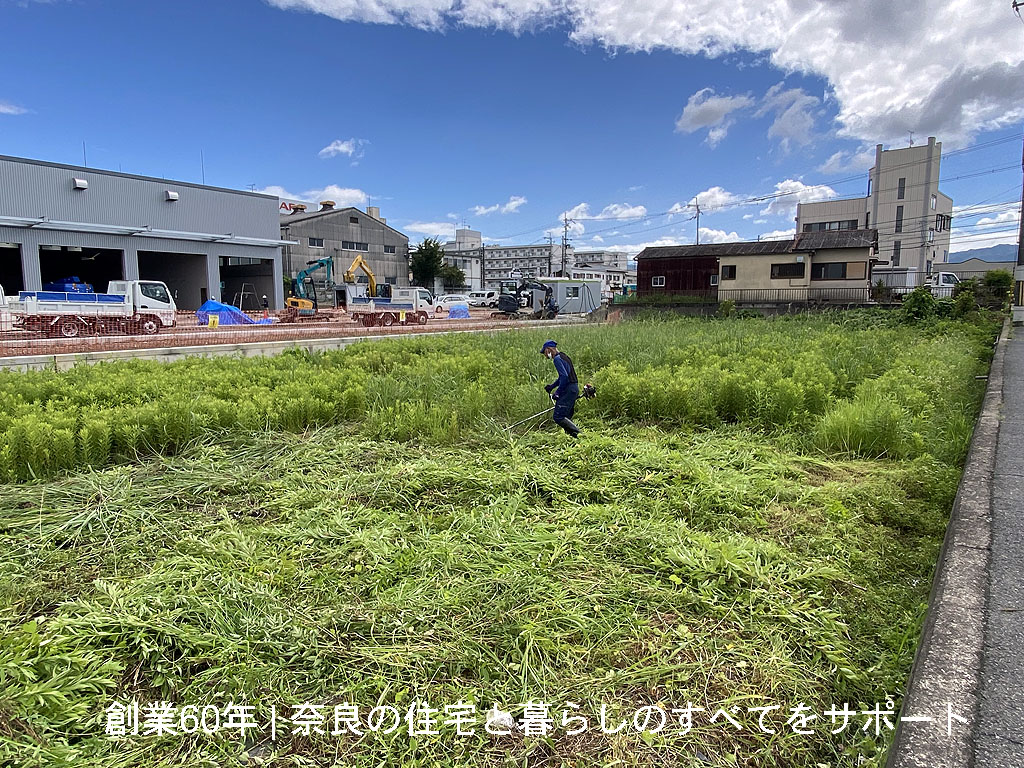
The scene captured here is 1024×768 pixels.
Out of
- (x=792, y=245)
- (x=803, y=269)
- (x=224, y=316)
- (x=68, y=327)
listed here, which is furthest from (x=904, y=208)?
(x=68, y=327)

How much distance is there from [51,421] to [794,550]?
247 inches

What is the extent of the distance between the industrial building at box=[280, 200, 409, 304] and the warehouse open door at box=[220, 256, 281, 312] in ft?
15.7

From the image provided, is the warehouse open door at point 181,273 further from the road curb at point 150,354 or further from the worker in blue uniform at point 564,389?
the worker in blue uniform at point 564,389

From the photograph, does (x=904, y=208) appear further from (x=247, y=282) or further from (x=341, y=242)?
(x=247, y=282)

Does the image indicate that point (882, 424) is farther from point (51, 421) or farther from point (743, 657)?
point (51, 421)

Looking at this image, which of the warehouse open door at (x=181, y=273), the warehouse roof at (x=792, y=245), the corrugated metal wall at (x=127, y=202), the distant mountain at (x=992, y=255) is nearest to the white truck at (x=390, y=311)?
the warehouse open door at (x=181, y=273)

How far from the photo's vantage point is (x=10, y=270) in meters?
33.4

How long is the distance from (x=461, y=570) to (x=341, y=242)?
49760 millimetres

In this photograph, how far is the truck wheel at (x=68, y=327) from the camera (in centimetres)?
1714

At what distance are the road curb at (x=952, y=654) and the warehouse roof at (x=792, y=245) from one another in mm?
29765

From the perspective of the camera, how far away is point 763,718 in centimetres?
225

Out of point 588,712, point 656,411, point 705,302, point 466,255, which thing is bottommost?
point 588,712

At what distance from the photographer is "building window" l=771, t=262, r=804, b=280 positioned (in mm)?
30031

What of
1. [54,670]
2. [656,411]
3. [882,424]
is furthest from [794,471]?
[54,670]
